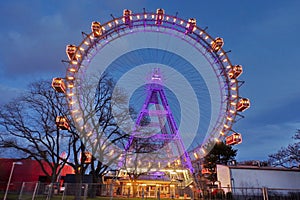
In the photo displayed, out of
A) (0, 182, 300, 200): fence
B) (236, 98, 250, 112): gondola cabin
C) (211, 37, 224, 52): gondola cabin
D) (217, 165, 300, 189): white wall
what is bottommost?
(0, 182, 300, 200): fence

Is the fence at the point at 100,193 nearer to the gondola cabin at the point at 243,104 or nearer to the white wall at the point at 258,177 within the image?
the white wall at the point at 258,177

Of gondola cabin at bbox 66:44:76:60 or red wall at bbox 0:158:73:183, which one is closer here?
gondola cabin at bbox 66:44:76:60

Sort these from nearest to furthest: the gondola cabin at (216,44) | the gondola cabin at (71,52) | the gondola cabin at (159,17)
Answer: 1. the gondola cabin at (71,52)
2. the gondola cabin at (159,17)
3. the gondola cabin at (216,44)

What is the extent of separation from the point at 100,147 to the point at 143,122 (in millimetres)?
5092

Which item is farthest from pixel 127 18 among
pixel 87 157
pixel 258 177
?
pixel 258 177

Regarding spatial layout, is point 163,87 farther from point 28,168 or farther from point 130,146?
point 28,168

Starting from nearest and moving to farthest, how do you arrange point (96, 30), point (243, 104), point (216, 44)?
point (243, 104), point (96, 30), point (216, 44)

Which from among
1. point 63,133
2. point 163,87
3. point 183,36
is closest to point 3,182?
point 63,133

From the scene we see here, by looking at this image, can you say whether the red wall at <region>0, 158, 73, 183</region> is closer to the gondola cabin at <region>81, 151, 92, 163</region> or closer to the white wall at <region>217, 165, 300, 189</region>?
the gondola cabin at <region>81, 151, 92, 163</region>

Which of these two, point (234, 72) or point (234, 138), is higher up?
point (234, 72)

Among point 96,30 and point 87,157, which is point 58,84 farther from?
point 87,157

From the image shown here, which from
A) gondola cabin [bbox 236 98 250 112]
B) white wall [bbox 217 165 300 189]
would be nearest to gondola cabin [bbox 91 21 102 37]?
gondola cabin [bbox 236 98 250 112]

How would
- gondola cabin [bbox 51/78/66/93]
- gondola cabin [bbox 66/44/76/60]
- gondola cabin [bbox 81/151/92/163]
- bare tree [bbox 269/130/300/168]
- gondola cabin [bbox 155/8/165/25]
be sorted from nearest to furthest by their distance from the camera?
gondola cabin [bbox 51/78/66/93] < gondola cabin [bbox 81/151/92/163] < gondola cabin [bbox 66/44/76/60] < gondola cabin [bbox 155/8/165/25] < bare tree [bbox 269/130/300/168]

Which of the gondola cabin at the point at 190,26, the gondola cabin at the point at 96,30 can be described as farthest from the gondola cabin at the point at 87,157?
the gondola cabin at the point at 190,26
